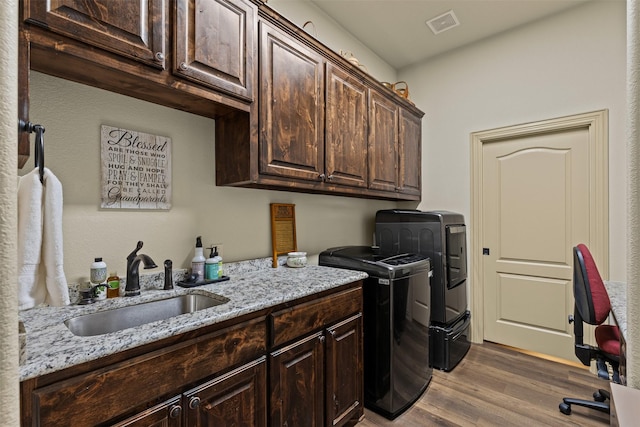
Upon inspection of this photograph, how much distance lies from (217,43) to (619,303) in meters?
2.48

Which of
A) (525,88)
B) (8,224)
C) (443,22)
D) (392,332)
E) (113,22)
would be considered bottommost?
(392,332)

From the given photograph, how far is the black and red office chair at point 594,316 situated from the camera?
5.69ft

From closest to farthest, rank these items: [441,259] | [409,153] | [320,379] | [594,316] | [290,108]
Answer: [320,379], [594,316], [290,108], [441,259], [409,153]

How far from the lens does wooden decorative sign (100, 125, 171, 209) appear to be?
1.46 metres

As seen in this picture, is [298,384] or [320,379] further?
[320,379]

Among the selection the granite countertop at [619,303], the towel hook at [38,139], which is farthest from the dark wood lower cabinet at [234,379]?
the granite countertop at [619,303]

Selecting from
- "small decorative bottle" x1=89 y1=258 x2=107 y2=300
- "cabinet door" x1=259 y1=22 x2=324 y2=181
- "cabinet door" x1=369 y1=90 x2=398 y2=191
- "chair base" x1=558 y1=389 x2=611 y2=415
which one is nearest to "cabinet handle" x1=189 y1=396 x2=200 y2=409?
"small decorative bottle" x1=89 y1=258 x2=107 y2=300

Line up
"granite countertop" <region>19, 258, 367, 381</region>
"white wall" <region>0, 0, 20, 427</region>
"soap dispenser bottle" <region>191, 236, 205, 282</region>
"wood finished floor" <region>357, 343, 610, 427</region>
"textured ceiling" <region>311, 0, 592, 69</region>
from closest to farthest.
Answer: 1. "white wall" <region>0, 0, 20, 427</region>
2. "granite countertop" <region>19, 258, 367, 381</region>
3. "soap dispenser bottle" <region>191, 236, 205, 282</region>
4. "wood finished floor" <region>357, 343, 610, 427</region>
5. "textured ceiling" <region>311, 0, 592, 69</region>

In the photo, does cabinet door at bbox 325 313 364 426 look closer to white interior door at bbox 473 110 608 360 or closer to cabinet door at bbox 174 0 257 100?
cabinet door at bbox 174 0 257 100

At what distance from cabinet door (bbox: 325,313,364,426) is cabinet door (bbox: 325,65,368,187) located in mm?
990

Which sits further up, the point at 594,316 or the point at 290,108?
the point at 290,108

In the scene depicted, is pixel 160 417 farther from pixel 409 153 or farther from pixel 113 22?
pixel 409 153

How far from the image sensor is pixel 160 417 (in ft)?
3.29

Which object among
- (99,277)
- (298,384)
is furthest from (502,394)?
(99,277)
